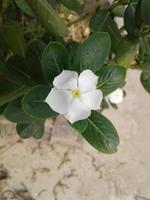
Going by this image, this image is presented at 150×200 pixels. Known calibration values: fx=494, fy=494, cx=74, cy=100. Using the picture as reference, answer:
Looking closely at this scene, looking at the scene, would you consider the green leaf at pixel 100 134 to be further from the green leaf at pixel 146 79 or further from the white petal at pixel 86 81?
the green leaf at pixel 146 79

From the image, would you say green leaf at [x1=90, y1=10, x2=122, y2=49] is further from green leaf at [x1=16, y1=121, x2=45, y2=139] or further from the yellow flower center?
the yellow flower center

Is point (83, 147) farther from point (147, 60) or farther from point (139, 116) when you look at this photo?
point (147, 60)

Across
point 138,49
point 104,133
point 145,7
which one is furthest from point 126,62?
point 104,133

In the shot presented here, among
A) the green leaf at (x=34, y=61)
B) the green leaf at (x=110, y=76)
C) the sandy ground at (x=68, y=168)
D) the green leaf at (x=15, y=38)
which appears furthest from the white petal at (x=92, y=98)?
the sandy ground at (x=68, y=168)

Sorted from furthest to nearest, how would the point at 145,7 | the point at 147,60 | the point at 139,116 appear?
the point at 139,116 < the point at 147,60 < the point at 145,7

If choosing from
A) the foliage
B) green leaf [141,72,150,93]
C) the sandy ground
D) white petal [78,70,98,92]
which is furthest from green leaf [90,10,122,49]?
the sandy ground
